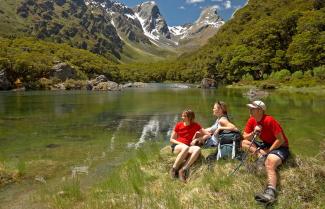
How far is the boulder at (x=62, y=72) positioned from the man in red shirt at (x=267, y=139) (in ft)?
452

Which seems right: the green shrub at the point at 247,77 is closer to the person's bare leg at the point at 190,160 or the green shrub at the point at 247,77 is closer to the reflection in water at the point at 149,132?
the reflection in water at the point at 149,132

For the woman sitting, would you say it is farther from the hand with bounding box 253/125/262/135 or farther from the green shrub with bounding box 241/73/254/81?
the green shrub with bounding box 241/73/254/81

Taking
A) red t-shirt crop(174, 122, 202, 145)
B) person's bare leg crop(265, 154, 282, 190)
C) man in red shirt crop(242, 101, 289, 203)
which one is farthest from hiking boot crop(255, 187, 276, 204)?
red t-shirt crop(174, 122, 202, 145)

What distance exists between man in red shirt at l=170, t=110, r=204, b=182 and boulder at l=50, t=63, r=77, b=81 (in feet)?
443

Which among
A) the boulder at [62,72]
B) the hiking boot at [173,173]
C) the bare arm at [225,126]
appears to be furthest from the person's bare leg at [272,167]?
the boulder at [62,72]

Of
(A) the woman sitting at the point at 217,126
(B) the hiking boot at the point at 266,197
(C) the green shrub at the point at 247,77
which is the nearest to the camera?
(B) the hiking boot at the point at 266,197

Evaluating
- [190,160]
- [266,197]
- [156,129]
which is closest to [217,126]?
[190,160]

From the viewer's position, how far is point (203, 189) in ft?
39.2

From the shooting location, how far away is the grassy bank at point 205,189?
36.6ft

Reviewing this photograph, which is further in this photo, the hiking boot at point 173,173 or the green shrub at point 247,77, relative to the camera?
the green shrub at point 247,77

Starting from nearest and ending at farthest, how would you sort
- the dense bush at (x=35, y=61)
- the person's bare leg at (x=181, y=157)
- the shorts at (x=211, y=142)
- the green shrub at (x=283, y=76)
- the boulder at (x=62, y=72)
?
1. the person's bare leg at (x=181, y=157)
2. the shorts at (x=211, y=142)
3. the green shrub at (x=283, y=76)
4. the dense bush at (x=35, y=61)
5. the boulder at (x=62, y=72)

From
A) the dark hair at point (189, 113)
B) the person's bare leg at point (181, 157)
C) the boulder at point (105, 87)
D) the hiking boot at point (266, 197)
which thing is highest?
the dark hair at point (189, 113)

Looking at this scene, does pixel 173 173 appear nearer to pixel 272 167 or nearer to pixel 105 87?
pixel 272 167

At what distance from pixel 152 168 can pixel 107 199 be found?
3104 mm
